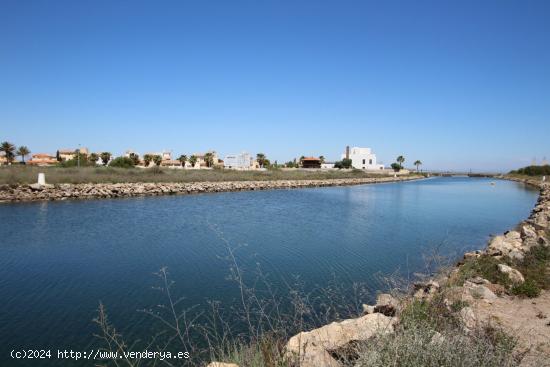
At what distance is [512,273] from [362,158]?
9917cm

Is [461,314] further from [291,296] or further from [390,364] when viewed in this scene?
[291,296]

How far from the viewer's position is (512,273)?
714 centimetres

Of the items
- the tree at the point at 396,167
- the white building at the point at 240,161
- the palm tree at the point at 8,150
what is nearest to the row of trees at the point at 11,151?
the palm tree at the point at 8,150

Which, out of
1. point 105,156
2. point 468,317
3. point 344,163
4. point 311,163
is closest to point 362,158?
point 344,163

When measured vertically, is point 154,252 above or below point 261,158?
below

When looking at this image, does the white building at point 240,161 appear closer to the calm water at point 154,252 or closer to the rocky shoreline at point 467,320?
the calm water at point 154,252

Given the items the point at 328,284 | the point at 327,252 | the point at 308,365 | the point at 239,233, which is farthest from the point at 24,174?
the point at 308,365

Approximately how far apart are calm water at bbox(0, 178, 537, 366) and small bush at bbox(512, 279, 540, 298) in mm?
3321

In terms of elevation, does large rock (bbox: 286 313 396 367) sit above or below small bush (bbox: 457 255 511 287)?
above

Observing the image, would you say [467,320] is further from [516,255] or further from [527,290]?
[516,255]

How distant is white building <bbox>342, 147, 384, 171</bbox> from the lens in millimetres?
103562

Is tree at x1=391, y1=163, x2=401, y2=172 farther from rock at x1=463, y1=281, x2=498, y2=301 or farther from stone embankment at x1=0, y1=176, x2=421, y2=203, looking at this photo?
rock at x1=463, y1=281, x2=498, y2=301

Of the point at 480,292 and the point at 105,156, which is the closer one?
the point at 480,292

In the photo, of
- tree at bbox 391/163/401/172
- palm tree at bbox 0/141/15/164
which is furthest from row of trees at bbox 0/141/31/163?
tree at bbox 391/163/401/172
